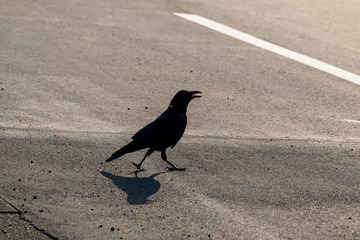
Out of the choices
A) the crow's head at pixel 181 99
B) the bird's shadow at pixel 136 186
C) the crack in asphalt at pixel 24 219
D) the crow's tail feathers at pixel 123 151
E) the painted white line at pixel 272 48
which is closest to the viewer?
the crack in asphalt at pixel 24 219

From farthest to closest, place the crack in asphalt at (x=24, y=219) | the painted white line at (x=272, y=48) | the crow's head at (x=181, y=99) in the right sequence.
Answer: the painted white line at (x=272, y=48) → the crow's head at (x=181, y=99) → the crack in asphalt at (x=24, y=219)

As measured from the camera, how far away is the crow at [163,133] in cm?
680

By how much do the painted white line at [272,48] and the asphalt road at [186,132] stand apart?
238 mm

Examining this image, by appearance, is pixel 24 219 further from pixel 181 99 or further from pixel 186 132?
pixel 186 132

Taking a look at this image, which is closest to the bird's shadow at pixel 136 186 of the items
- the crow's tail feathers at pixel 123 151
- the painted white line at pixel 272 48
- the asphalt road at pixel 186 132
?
the asphalt road at pixel 186 132

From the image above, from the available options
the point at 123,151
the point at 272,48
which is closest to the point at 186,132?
the point at 123,151

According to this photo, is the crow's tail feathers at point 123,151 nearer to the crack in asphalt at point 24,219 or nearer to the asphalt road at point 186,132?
the asphalt road at point 186,132

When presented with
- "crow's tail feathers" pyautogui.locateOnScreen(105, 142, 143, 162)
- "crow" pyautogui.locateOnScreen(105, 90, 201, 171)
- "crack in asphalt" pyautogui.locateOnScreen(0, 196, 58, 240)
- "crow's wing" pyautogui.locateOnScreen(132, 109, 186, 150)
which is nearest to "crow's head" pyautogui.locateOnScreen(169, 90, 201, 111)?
"crow" pyautogui.locateOnScreen(105, 90, 201, 171)

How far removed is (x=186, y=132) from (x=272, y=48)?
4.97 m

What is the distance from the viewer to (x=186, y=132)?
27.2 ft

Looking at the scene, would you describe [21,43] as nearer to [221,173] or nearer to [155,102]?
[155,102]

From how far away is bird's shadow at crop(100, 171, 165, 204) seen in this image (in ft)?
20.9

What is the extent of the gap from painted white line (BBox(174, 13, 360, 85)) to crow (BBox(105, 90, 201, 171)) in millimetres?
4964

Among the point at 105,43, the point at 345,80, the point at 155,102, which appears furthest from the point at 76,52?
→ the point at 345,80
